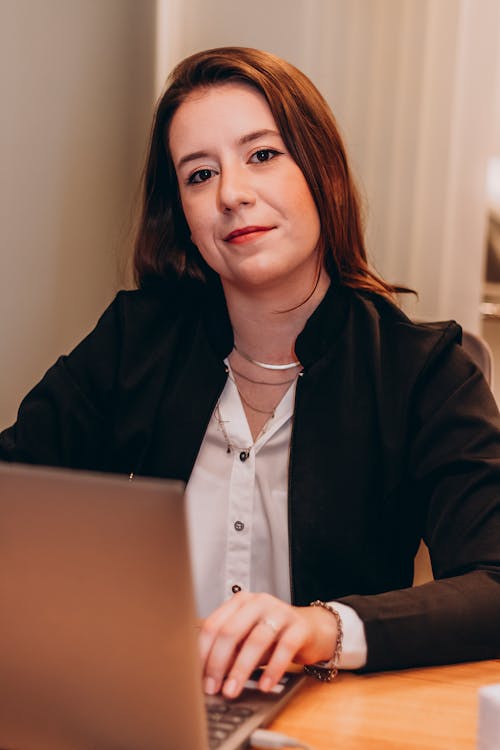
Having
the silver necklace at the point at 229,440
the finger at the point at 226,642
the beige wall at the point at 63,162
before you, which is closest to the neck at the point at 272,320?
the silver necklace at the point at 229,440

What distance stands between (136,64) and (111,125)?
204mm

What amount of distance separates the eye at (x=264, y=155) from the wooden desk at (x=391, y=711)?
79cm

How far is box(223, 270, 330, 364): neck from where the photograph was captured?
5.04ft

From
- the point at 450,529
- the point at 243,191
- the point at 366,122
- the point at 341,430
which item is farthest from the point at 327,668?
the point at 366,122

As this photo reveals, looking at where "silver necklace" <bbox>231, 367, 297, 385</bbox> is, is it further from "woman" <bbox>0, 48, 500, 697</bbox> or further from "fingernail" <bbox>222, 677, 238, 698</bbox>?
"fingernail" <bbox>222, 677, 238, 698</bbox>

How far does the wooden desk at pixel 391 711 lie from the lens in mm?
833

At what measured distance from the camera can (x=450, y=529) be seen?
1.27 m

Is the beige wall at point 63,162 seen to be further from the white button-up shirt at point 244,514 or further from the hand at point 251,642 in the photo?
the hand at point 251,642

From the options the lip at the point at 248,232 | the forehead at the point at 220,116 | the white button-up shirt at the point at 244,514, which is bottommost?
the white button-up shirt at the point at 244,514

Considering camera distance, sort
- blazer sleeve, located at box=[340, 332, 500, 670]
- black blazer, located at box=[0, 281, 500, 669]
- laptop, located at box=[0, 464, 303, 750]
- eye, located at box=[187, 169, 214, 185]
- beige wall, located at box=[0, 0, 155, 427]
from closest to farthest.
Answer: laptop, located at box=[0, 464, 303, 750] → blazer sleeve, located at box=[340, 332, 500, 670] → black blazer, located at box=[0, 281, 500, 669] → eye, located at box=[187, 169, 214, 185] → beige wall, located at box=[0, 0, 155, 427]

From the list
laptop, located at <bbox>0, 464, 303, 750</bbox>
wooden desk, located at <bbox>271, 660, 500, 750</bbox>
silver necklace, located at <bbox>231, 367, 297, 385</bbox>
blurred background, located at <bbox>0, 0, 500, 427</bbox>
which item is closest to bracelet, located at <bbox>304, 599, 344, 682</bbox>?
wooden desk, located at <bbox>271, 660, 500, 750</bbox>

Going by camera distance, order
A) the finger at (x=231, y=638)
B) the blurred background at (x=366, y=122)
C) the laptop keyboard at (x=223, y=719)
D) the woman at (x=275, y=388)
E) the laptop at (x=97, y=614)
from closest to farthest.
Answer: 1. the laptop at (x=97, y=614)
2. the laptop keyboard at (x=223, y=719)
3. the finger at (x=231, y=638)
4. the woman at (x=275, y=388)
5. the blurred background at (x=366, y=122)

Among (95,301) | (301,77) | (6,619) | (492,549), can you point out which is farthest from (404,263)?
(6,619)

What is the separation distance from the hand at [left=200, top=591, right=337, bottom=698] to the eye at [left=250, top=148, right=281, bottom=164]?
766 millimetres
